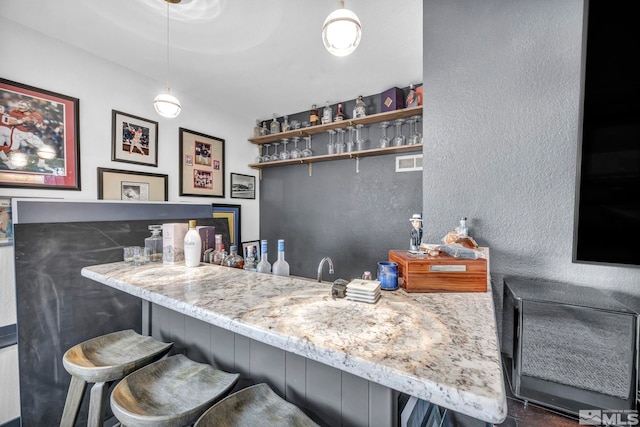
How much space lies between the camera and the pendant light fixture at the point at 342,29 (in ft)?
3.79

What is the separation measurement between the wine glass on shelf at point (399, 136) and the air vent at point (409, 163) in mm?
192

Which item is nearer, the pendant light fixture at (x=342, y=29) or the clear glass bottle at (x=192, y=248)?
the pendant light fixture at (x=342, y=29)

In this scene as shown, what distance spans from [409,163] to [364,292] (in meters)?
2.17

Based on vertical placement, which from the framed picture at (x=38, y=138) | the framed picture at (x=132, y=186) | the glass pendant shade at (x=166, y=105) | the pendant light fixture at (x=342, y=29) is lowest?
the framed picture at (x=132, y=186)

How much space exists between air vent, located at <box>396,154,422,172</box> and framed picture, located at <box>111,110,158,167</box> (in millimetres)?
2466

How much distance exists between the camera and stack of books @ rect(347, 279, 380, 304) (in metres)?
0.88

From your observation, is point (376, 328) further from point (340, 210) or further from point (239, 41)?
point (340, 210)

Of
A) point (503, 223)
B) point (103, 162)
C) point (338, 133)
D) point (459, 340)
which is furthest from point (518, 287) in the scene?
point (103, 162)

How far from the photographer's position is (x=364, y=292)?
35.2 inches

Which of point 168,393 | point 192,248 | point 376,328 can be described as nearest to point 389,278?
point 376,328

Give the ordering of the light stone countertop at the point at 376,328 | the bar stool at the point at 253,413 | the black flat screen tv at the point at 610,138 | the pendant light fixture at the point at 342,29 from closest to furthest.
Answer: the light stone countertop at the point at 376,328 → the bar stool at the point at 253,413 → the black flat screen tv at the point at 610,138 → the pendant light fixture at the point at 342,29

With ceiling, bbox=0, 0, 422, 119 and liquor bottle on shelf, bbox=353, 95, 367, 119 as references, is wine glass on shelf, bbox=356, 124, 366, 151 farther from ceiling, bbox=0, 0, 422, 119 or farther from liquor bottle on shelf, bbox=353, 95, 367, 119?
ceiling, bbox=0, 0, 422, 119

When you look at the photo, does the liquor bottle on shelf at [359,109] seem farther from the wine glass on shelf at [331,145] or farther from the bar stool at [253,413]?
the bar stool at [253,413]

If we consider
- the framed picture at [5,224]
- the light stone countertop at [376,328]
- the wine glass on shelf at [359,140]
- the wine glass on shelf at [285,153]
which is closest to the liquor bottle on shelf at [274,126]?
the wine glass on shelf at [285,153]
